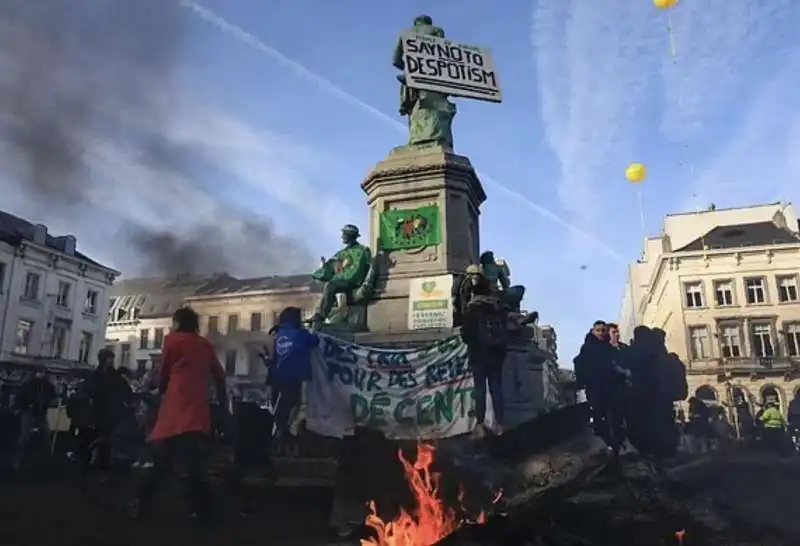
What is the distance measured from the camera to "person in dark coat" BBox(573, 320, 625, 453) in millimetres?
10641

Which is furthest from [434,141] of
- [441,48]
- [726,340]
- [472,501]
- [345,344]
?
[726,340]

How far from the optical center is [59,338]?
4312 cm

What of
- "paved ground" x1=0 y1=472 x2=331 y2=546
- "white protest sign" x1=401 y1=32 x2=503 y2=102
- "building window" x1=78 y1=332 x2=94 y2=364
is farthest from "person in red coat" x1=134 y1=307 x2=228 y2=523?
"building window" x1=78 y1=332 x2=94 y2=364

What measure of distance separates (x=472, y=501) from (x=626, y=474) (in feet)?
10.1

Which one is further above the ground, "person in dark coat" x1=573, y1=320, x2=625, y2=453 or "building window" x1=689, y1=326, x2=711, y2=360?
"building window" x1=689, y1=326, x2=711, y2=360

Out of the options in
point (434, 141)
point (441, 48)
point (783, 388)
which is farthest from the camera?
point (783, 388)

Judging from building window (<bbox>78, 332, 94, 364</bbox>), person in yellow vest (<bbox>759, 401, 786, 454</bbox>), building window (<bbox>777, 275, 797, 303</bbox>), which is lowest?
person in yellow vest (<bbox>759, 401, 786, 454</bbox>)

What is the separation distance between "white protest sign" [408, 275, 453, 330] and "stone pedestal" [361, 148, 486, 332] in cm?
27

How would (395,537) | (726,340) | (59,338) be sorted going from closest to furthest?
(395,537) → (59,338) → (726,340)

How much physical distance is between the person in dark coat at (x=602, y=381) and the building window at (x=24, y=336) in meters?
39.4

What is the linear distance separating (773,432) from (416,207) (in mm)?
12565

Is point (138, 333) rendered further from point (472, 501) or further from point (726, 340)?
point (726, 340)

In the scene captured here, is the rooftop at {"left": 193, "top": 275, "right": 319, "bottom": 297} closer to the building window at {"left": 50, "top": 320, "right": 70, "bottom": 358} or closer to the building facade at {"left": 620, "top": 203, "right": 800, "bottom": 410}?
the building window at {"left": 50, "top": 320, "right": 70, "bottom": 358}

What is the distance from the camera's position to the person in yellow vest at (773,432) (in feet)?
56.6
